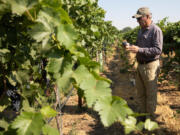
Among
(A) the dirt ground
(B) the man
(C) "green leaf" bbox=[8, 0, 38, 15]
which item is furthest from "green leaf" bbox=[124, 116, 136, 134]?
(A) the dirt ground

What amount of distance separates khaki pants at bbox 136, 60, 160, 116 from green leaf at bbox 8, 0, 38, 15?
102 inches

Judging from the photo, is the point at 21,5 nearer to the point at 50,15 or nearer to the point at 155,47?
the point at 50,15

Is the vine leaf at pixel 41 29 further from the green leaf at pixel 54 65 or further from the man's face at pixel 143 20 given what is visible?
the man's face at pixel 143 20

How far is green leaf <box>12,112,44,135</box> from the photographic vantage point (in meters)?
0.77

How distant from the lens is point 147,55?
289cm

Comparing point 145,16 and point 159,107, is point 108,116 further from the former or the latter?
point 159,107

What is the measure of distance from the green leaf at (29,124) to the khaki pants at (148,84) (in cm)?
256

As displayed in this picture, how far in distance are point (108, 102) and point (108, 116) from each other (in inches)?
2.3

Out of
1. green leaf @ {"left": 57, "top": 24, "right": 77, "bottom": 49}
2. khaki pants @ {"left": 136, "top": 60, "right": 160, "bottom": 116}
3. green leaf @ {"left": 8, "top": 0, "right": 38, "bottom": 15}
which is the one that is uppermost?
green leaf @ {"left": 8, "top": 0, "right": 38, "bottom": 15}

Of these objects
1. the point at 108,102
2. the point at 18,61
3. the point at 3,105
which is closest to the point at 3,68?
the point at 18,61

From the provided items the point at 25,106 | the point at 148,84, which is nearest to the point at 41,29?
the point at 25,106

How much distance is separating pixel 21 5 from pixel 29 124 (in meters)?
0.50

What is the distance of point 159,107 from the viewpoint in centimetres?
464

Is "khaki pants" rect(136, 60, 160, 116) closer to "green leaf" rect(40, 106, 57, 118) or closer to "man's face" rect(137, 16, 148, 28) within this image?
"man's face" rect(137, 16, 148, 28)
